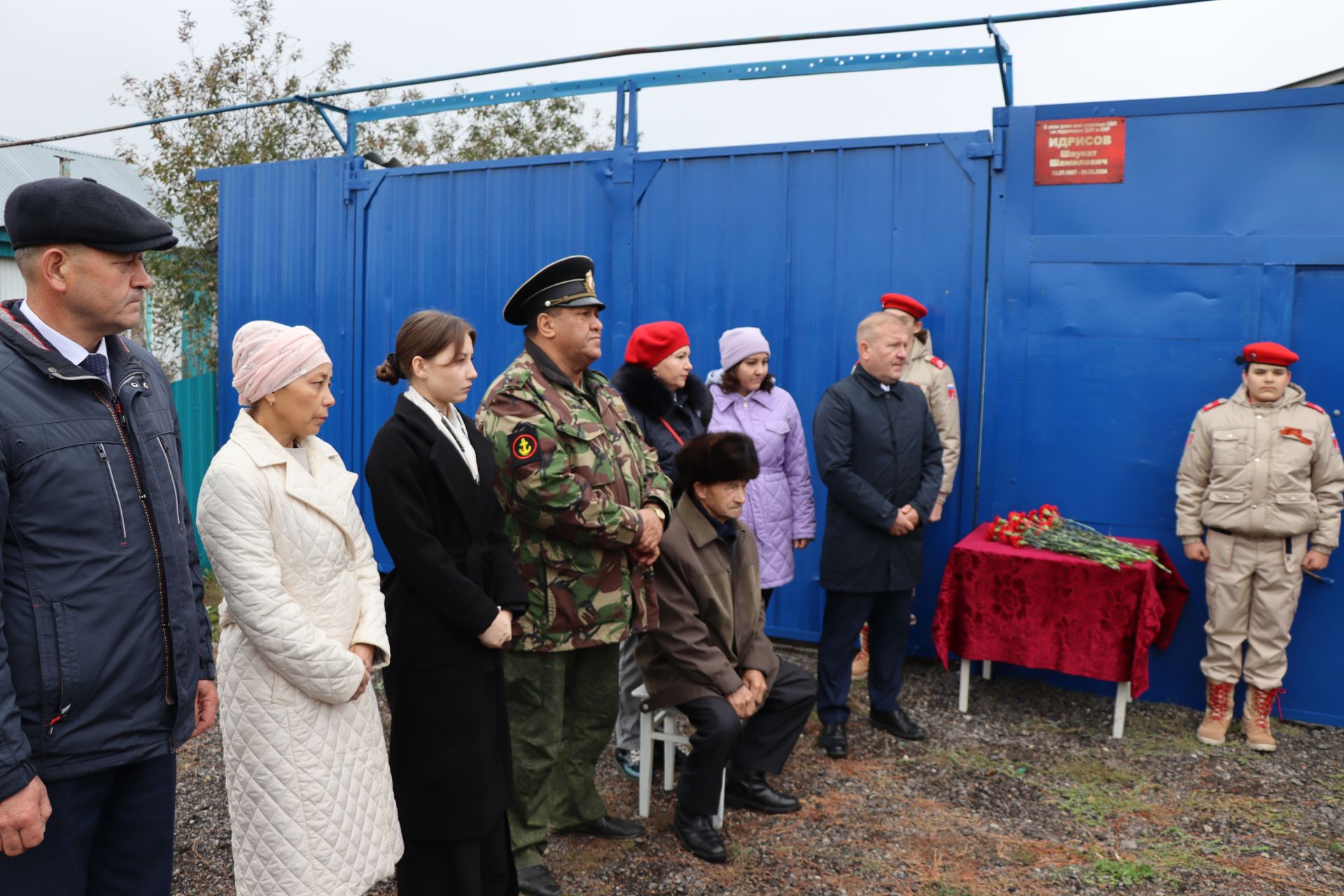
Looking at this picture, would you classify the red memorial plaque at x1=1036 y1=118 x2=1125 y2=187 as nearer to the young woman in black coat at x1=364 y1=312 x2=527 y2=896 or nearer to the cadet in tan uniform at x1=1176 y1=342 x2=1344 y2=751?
the cadet in tan uniform at x1=1176 y1=342 x2=1344 y2=751

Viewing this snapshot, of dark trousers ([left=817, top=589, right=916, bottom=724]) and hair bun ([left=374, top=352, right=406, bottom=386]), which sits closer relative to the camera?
hair bun ([left=374, top=352, right=406, bottom=386])

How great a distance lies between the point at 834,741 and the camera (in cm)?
453

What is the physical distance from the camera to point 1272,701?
4855 mm

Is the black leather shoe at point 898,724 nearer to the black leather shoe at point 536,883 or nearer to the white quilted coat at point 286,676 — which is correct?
the black leather shoe at point 536,883

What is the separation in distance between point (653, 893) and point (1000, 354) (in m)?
3.37

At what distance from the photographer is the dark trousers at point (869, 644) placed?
181 inches

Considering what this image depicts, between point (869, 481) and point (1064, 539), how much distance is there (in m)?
1.01

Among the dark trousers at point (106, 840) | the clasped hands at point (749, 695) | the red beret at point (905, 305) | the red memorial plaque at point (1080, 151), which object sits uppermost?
the red memorial plaque at point (1080, 151)

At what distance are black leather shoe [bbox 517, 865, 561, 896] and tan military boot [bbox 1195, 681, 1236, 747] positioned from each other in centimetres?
316

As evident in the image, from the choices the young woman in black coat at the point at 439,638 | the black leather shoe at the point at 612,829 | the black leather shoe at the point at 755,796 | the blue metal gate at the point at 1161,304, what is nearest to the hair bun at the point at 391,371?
the young woman in black coat at the point at 439,638

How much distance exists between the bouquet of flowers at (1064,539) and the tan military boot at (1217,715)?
588 mm

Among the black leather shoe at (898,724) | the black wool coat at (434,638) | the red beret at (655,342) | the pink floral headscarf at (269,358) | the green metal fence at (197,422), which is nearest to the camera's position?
the pink floral headscarf at (269,358)

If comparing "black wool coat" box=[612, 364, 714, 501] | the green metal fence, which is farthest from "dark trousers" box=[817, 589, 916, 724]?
the green metal fence

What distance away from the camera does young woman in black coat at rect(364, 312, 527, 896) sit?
2721 millimetres
